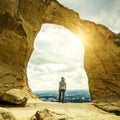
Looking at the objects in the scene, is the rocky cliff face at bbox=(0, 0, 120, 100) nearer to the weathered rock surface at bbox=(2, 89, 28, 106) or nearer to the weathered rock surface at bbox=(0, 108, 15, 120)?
the weathered rock surface at bbox=(2, 89, 28, 106)

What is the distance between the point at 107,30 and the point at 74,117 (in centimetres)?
1051

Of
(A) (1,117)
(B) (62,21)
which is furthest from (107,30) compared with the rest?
(A) (1,117)

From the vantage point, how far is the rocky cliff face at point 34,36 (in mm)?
15938

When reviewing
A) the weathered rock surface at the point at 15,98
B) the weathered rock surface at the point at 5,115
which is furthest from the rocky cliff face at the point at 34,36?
the weathered rock surface at the point at 5,115

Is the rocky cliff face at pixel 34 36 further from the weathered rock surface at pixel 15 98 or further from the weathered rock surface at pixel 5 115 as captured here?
the weathered rock surface at pixel 5 115

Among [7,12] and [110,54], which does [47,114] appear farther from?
[110,54]

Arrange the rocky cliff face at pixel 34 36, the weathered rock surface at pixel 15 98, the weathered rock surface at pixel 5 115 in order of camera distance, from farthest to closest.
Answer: the rocky cliff face at pixel 34 36 < the weathered rock surface at pixel 15 98 < the weathered rock surface at pixel 5 115

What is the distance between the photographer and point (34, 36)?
18984mm

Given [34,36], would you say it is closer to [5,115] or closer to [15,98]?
[15,98]

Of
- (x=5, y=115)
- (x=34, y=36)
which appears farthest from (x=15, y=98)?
(x=34, y=36)

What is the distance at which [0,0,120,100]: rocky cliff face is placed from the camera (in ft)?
52.3

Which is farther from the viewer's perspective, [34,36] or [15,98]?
[34,36]

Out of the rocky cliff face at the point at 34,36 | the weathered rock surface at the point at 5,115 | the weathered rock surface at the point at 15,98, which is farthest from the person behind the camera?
the rocky cliff face at the point at 34,36

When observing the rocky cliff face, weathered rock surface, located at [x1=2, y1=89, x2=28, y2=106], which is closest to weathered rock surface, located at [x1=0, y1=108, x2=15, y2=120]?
weathered rock surface, located at [x1=2, y1=89, x2=28, y2=106]
